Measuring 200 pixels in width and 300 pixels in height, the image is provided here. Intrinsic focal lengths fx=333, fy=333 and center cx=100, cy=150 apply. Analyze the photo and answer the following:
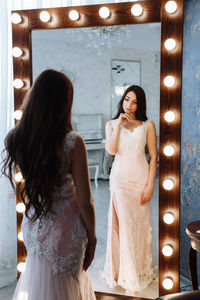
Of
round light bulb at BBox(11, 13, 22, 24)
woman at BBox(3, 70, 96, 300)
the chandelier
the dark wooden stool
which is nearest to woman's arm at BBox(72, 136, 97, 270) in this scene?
woman at BBox(3, 70, 96, 300)

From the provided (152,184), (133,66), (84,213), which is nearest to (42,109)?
(84,213)

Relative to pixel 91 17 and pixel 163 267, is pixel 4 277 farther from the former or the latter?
pixel 91 17

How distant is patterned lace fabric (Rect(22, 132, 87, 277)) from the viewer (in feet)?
3.88

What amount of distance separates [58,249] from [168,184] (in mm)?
790

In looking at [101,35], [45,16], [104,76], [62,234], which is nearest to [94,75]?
[104,76]

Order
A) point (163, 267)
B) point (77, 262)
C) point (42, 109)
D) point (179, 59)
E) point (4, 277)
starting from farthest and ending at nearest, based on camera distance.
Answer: point (4, 277) < point (163, 267) < point (179, 59) < point (77, 262) < point (42, 109)

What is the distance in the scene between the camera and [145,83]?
175 centimetres

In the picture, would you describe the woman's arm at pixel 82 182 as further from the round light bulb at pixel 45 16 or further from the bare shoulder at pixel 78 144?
the round light bulb at pixel 45 16

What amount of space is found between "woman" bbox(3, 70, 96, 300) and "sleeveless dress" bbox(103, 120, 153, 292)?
579 millimetres

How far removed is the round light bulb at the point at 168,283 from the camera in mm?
1847

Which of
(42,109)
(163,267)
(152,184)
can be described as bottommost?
(163,267)

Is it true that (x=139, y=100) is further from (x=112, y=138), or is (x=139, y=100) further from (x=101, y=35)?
(x=101, y=35)

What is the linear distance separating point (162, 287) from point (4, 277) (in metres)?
1.07

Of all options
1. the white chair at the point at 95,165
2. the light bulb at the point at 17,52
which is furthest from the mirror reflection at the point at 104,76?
the light bulb at the point at 17,52
